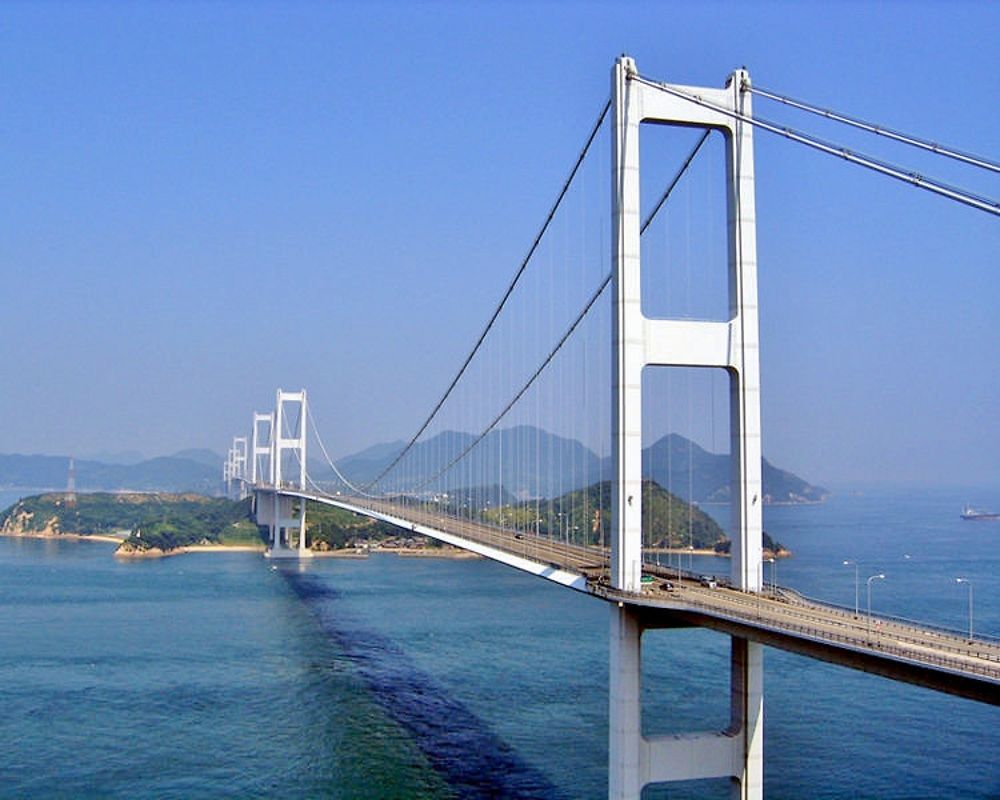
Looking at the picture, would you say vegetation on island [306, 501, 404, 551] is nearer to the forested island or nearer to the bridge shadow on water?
the forested island

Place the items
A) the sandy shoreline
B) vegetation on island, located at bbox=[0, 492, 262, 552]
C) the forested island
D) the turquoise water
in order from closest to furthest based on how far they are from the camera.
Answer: the turquoise water → the forested island → vegetation on island, located at bbox=[0, 492, 262, 552] → the sandy shoreline

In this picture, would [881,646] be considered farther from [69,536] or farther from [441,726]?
[69,536]

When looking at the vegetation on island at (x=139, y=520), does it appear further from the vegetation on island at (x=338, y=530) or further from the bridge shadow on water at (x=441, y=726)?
the bridge shadow on water at (x=441, y=726)

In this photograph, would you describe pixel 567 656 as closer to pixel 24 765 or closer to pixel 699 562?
pixel 24 765

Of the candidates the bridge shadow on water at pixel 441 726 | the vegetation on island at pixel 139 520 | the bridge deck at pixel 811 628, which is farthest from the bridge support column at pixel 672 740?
the vegetation on island at pixel 139 520

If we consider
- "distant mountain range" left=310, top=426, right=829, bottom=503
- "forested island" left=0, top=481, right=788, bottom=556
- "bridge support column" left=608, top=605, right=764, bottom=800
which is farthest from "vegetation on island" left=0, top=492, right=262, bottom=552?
"bridge support column" left=608, top=605, right=764, bottom=800

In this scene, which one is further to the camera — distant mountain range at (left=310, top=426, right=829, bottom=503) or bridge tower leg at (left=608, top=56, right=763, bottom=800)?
distant mountain range at (left=310, top=426, right=829, bottom=503)
